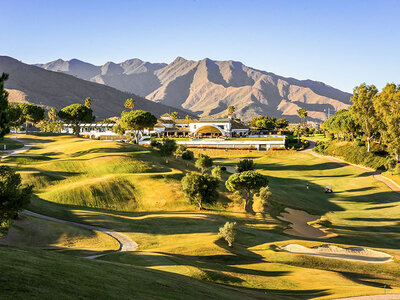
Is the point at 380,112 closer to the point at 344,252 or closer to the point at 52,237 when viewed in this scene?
the point at 344,252

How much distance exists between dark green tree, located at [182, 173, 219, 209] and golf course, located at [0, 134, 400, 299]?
8.01ft

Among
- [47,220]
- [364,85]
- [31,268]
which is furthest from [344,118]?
[31,268]

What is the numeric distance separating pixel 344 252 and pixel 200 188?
82.2 ft

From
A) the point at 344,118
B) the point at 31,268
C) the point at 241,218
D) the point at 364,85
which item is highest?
the point at 364,85

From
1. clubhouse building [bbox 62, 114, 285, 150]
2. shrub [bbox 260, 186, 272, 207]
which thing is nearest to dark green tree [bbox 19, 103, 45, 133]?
clubhouse building [bbox 62, 114, 285, 150]

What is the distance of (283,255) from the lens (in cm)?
3666

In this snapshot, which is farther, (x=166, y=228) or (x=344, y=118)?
(x=344, y=118)

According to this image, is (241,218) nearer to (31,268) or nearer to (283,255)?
(283,255)

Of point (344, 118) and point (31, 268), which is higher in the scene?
point (344, 118)

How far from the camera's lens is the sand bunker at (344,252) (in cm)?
3894

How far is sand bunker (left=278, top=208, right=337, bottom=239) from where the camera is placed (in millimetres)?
50350

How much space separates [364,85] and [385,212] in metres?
66.5

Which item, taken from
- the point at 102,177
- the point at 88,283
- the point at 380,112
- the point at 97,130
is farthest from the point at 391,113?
the point at 97,130

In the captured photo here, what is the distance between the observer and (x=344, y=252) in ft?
134
